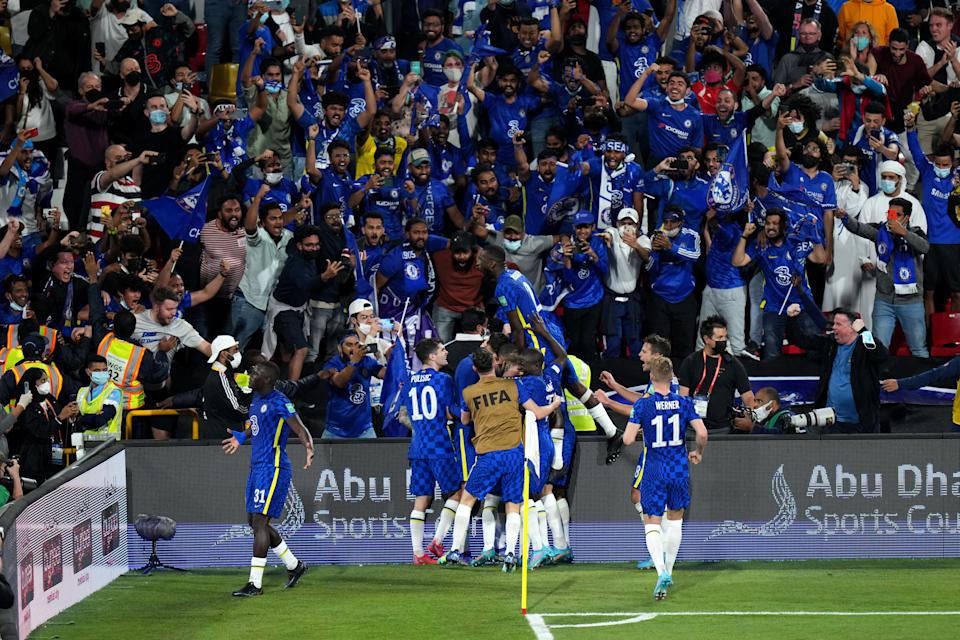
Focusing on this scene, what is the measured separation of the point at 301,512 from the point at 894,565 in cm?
518

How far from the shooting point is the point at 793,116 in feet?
57.3

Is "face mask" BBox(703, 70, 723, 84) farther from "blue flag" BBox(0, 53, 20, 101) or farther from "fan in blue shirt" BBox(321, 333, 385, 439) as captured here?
"blue flag" BBox(0, 53, 20, 101)

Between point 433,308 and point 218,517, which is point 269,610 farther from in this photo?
point 433,308

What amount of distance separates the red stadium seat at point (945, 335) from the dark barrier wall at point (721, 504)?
329cm

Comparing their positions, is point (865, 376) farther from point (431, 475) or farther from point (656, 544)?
point (431, 475)

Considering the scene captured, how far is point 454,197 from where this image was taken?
17625mm

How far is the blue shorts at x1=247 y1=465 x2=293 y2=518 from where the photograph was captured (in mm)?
12242

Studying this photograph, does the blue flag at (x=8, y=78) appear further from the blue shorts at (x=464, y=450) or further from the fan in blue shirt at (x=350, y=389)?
the blue shorts at (x=464, y=450)

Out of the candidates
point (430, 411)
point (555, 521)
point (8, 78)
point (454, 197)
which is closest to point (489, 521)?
point (555, 521)

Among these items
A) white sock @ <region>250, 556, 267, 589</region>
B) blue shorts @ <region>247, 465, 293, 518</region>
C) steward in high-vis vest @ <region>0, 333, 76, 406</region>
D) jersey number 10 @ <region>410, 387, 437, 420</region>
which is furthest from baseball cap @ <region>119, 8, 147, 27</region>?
white sock @ <region>250, 556, 267, 589</region>

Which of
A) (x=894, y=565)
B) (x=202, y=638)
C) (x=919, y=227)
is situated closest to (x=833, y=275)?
(x=919, y=227)

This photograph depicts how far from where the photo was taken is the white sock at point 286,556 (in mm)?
12469

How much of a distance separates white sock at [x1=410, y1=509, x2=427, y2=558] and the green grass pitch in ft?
0.59

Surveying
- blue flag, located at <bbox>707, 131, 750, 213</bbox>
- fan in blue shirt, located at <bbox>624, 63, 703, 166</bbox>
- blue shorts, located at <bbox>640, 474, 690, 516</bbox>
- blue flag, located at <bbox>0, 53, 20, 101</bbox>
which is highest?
blue flag, located at <bbox>0, 53, 20, 101</bbox>
